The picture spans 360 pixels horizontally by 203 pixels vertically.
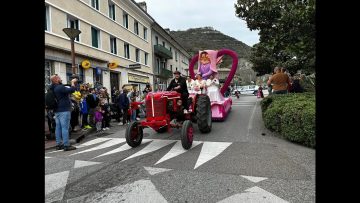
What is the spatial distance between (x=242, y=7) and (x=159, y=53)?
16546mm

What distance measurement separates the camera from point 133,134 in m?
6.04

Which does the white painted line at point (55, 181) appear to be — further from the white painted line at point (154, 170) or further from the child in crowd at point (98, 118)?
the child in crowd at point (98, 118)

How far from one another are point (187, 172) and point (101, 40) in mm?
16805

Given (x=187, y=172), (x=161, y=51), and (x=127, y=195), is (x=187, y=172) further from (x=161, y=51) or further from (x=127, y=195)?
(x=161, y=51)

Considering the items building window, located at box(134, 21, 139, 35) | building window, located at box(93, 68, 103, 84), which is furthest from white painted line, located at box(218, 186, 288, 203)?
building window, located at box(134, 21, 139, 35)

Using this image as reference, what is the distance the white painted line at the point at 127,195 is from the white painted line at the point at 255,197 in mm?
773

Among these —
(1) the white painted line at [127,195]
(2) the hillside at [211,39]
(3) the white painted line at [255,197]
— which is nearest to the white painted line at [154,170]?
(1) the white painted line at [127,195]

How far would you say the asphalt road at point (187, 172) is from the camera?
3111 mm

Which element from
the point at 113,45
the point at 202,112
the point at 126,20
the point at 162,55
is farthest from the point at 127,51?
the point at 202,112

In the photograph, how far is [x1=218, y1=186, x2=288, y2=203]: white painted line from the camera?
9.48 ft

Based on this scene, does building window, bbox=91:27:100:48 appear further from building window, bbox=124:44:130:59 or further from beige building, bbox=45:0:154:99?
building window, bbox=124:44:130:59
